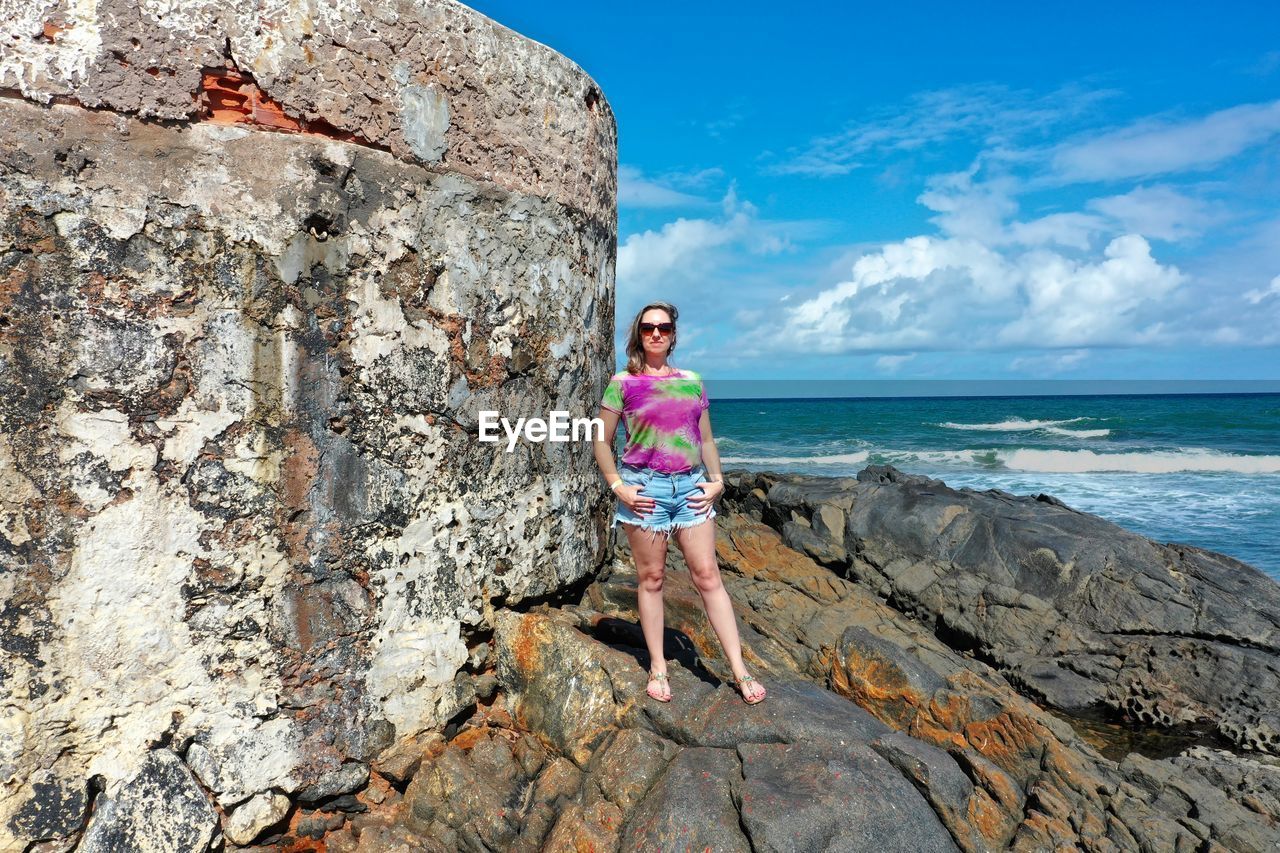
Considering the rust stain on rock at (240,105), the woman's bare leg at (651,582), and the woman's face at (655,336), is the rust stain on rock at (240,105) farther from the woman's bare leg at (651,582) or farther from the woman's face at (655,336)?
the woman's bare leg at (651,582)

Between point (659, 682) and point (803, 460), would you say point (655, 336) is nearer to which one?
Result: point (659, 682)

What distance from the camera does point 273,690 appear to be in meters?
3.11

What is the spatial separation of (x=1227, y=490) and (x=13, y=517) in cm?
2132

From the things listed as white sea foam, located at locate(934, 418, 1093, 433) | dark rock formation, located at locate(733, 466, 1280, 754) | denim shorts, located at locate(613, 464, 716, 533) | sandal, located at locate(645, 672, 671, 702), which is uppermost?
denim shorts, located at locate(613, 464, 716, 533)

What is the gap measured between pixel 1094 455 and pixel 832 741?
Result: 89.2ft

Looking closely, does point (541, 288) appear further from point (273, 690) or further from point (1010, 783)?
point (1010, 783)

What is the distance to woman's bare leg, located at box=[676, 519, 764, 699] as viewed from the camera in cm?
331

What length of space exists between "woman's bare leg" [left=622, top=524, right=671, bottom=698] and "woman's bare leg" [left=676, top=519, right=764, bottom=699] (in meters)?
0.11

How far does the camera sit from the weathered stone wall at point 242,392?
2756 millimetres

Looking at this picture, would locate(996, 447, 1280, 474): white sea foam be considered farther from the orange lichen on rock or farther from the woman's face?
the orange lichen on rock

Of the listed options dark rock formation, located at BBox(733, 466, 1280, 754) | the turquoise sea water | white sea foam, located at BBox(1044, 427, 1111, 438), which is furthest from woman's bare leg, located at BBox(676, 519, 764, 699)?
white sea foam, located at BBox(1044, 427, 1111, 438)

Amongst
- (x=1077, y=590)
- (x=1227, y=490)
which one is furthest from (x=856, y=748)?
(x=1227, y=490)

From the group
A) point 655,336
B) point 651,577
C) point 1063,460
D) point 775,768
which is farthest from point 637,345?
point 1063,460

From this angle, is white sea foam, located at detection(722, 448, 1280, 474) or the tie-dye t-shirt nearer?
the tie-dye t-shirt
